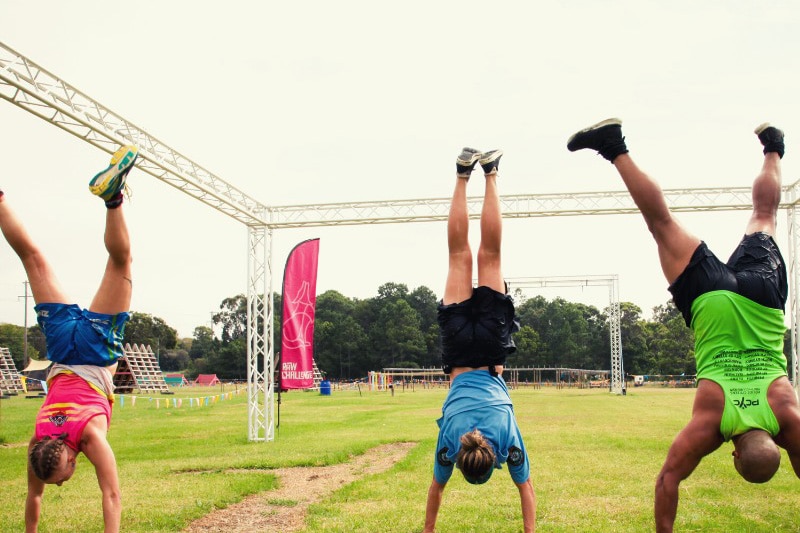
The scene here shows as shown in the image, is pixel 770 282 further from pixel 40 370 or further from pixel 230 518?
pixel 40 370

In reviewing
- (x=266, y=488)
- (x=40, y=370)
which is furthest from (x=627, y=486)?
(x=40, y=370)

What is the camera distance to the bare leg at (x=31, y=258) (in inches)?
200

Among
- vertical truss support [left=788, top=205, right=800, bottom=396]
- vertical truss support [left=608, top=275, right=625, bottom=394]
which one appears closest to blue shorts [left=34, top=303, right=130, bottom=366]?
vertical truss support [left=788, top=205, right=800, bottom=396]

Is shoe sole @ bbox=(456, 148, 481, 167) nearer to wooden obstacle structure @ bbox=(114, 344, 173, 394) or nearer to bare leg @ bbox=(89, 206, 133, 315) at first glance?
bare leg @ bbox=(89, 206, 133, 315)

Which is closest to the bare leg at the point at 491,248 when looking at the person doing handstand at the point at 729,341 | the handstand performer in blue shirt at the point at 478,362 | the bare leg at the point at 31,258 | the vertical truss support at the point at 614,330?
the handstand performer in blue shirt at the point at 478,362

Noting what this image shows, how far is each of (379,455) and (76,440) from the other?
7.70 metres

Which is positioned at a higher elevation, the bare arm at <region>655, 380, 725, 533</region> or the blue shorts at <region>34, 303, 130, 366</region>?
the blue shorts at <region>34, 303, 130, 366</region>

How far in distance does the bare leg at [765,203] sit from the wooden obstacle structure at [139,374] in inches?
1516

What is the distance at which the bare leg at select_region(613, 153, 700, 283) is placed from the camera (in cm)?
404

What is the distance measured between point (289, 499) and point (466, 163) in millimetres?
4642

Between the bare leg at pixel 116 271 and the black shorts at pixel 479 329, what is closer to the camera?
Result: the black shorts at pixel 479 329

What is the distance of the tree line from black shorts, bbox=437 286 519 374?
200 ft

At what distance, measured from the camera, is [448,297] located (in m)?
5.10

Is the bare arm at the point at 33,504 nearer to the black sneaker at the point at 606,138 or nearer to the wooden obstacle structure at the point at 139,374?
the black sneaker at the point at 606,138
